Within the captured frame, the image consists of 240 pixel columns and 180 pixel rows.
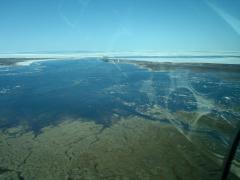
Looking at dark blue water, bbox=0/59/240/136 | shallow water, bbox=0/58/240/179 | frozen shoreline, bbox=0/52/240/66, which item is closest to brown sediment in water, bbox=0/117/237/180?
shallow water, bbox=0/58/240/179

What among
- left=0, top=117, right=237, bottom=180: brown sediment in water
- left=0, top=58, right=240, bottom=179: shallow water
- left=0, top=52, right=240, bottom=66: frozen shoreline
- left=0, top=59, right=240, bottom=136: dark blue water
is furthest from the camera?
left=0, top=52, right=240, bottom=66: frozen shoreline

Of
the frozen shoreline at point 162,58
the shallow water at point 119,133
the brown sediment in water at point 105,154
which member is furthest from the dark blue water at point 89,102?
the frozen shoreline at point 162,58

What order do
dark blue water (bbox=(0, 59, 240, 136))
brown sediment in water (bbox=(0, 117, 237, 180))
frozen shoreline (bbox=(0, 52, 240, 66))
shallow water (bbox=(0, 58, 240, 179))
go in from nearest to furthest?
brown sediment in water (bbox=(0, 117, 237, 180)) < shallow water (bbox=(0, 58, 240, 179)) < dark blue water (bbox=(0, 59, 240, 136)) < frozen shoreline (bbox=(0, 52, 240, 66))

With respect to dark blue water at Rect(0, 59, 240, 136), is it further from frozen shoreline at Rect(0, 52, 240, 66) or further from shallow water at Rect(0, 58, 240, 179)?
frozen shoreline at Rect(0, 52, 240, 66)

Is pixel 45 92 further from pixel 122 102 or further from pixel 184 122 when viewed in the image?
pixel 184 122

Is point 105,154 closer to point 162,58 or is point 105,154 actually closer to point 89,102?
point 89,102

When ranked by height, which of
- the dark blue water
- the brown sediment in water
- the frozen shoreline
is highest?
the brown sediment in water

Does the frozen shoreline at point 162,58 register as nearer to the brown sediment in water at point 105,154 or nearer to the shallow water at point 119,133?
the shallow water at point 119,133

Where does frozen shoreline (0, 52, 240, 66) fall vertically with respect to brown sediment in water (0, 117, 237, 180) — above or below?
below

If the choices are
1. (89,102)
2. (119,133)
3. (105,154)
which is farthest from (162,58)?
(105,154)
